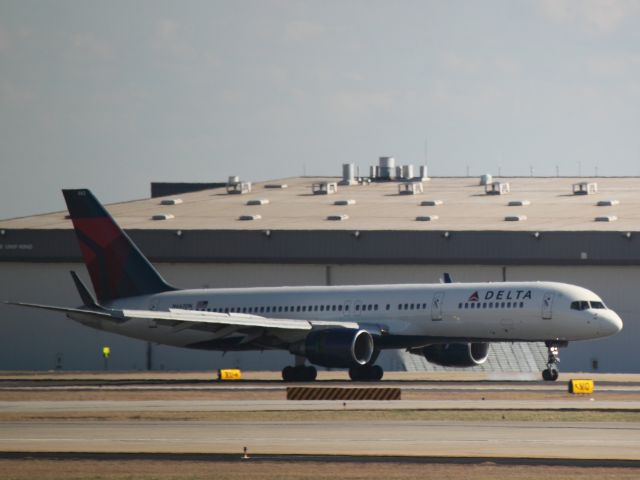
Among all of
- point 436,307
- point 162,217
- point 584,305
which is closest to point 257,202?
point 162,217

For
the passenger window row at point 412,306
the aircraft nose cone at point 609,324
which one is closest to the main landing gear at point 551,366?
the aircraft nose cone at point 609,324

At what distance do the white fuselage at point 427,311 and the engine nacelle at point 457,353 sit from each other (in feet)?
5.80

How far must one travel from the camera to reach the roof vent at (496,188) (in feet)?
347

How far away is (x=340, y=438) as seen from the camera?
37.3 meters

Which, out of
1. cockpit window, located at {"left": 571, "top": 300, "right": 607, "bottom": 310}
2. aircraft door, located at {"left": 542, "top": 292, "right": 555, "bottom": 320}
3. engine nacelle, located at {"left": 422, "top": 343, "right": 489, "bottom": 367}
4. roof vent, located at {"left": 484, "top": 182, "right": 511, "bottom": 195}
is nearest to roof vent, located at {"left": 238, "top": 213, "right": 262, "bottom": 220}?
roof vent, located at {"left": 484, "top": 182, "right": 511, "bottom": 195}

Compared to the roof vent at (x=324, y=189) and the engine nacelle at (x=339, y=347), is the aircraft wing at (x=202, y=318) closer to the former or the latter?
the engine nacelle at (x=339, y=347)

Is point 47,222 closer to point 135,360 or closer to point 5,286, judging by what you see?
point 5,286

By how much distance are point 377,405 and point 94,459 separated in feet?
53.7

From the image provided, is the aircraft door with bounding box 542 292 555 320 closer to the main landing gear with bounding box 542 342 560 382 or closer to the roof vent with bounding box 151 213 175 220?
the main landing gear with bounding box 542 342 560 382

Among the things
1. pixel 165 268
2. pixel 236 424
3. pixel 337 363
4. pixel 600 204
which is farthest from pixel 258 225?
pixel 236 424

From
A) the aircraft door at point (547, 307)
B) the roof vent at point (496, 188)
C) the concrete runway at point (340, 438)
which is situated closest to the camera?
the concrete runway at point (340, 438)

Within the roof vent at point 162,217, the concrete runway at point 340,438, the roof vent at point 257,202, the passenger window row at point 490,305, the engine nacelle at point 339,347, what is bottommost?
the engine nacelle at point 339,347

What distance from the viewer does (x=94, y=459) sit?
109ft

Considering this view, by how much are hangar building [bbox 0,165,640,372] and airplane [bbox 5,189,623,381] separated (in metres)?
11.0
